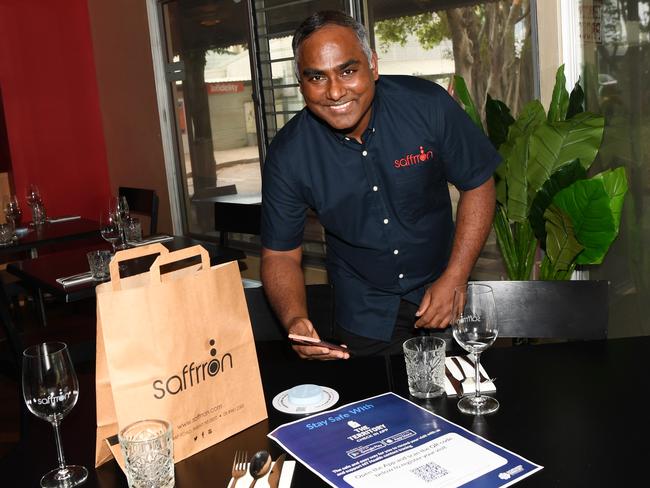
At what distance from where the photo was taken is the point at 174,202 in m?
5.67

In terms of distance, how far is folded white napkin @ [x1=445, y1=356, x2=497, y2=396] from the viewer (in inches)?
56.4

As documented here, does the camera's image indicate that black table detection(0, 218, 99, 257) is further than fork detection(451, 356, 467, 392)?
Yes

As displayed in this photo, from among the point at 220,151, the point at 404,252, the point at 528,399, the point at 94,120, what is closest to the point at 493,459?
the point at 528,399

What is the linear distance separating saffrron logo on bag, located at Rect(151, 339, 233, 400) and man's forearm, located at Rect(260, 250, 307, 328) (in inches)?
23.5

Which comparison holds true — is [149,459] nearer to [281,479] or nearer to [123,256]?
[281,479]

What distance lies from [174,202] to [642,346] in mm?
4551

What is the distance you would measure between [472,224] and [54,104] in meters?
4.65

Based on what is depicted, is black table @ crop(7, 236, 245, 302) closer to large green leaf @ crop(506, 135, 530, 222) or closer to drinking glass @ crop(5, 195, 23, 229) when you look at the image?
drinking glass @ crop(5, 195, 23, 229)

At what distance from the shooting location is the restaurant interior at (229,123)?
190 cm

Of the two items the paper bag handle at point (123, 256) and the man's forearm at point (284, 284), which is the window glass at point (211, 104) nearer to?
the man's forearm at point (284, 284)

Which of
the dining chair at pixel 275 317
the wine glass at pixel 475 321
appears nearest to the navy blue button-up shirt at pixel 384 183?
the dining chair at pixel 275 317

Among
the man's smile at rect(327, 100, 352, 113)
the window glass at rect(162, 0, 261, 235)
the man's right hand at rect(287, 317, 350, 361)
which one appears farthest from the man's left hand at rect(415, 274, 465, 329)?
the window glass at rect(162, 0, 261, 235)

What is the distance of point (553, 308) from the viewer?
188 centimetres

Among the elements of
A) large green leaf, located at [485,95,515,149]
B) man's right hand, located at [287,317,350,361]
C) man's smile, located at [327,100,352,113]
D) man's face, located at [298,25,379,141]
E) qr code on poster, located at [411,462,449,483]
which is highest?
man's face, located at [298,25,379,141]
